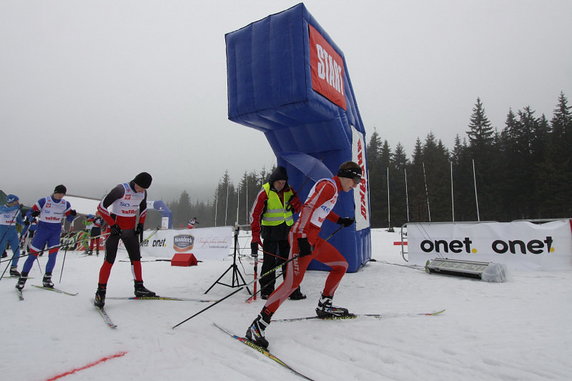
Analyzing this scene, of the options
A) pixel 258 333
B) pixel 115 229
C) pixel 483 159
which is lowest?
pixel 258 333

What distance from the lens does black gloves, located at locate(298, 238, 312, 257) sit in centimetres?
302

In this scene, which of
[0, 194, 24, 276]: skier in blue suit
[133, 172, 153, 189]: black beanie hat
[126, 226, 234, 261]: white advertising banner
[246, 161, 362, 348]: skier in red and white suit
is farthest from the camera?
[126, 226, 234, 261]: white advertising banner

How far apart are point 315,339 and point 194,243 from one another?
8982mm

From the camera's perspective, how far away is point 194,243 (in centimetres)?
1101

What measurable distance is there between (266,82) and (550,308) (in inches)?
206

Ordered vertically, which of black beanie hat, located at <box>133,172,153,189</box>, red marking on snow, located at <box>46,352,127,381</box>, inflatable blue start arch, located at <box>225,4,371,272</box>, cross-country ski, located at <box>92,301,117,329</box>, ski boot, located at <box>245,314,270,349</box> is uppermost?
inflatable blue start arch, located at <box>225,4,371,272</box>

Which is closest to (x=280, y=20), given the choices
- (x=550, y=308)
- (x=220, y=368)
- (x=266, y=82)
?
(x=266, y=82)

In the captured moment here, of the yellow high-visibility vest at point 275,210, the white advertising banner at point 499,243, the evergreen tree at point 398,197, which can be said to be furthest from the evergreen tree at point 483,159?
the yellow high-visibility vest at point 275,210

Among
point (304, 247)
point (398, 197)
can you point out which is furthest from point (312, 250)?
point (398, 197)

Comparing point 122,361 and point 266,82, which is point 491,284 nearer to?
point 266,82

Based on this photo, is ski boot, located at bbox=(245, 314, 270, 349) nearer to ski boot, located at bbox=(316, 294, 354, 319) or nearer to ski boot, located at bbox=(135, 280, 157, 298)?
ski boot, located at bbox=(316, 294, 354, 319)

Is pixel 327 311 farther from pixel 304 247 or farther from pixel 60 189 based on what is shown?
pixel 60 189

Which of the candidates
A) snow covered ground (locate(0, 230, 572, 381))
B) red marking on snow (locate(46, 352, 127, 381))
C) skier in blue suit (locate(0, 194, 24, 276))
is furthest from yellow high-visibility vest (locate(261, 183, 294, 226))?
skier in blue suit (locate(0, 194, 24, 276))

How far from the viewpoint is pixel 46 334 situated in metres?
3.06
